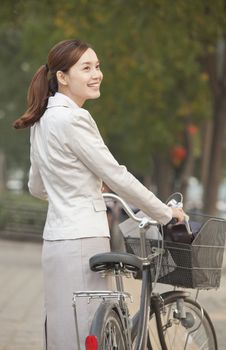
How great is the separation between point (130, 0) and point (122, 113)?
36.7 feet

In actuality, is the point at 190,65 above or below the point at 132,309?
above

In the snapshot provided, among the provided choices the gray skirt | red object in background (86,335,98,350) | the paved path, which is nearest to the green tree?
the paved path

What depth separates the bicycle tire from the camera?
14.5 ft

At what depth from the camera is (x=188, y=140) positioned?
3675cm

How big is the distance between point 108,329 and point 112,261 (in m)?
0.28

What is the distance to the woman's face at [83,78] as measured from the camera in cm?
488

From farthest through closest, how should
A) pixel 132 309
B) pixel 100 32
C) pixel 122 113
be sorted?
pixel 122 113 < pixel 100 32 < pixel 132 309

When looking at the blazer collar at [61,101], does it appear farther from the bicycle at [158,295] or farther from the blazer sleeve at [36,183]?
the bicycle at [158,295]

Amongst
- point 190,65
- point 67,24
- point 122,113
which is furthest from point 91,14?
point 122,113

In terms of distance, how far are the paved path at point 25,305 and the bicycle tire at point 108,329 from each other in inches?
45.9

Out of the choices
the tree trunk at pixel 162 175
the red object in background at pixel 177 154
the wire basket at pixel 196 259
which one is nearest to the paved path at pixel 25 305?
the wire basket at pixel 196 259

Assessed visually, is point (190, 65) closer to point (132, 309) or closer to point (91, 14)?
point (91, 14)

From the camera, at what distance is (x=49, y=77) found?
4992 millimetres

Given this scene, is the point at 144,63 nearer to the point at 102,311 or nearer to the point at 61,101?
the point at 61,101
